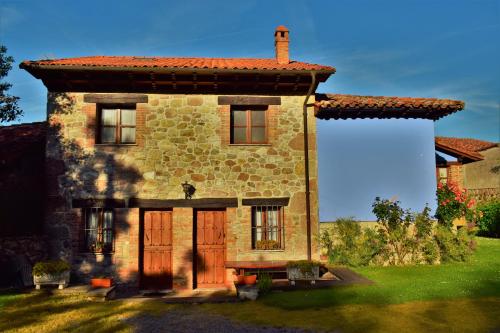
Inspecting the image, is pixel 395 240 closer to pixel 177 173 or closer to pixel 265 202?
pixel 265 202

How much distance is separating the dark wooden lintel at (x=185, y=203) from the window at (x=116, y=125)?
1.70 m

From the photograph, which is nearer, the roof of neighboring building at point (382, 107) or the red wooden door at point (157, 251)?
the red wooden door at point (157, 251)

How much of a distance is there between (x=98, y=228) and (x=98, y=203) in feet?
2.19

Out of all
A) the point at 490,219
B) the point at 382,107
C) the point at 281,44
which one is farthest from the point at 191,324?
the point at 490,219

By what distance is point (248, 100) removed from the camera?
10875 mm

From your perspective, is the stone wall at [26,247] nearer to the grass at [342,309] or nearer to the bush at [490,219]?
the grass at [342,309]

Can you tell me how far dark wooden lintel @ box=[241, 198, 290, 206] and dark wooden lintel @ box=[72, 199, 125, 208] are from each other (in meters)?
3.22

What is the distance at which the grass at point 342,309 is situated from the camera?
260 inches

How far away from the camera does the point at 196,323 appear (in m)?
6.98

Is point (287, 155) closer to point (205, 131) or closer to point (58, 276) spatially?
point (205, 131)

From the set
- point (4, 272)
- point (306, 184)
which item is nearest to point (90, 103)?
point (4, 272)

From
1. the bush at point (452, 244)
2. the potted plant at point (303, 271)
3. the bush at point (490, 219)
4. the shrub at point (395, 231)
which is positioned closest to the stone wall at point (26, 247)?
the potted plant at point (303, 271)

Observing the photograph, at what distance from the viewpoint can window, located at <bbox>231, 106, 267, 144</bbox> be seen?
1100 cm

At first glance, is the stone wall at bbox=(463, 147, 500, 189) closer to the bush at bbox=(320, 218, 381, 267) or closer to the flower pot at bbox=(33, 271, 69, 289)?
the bush at bbox=(320, 218, 381, 267)
